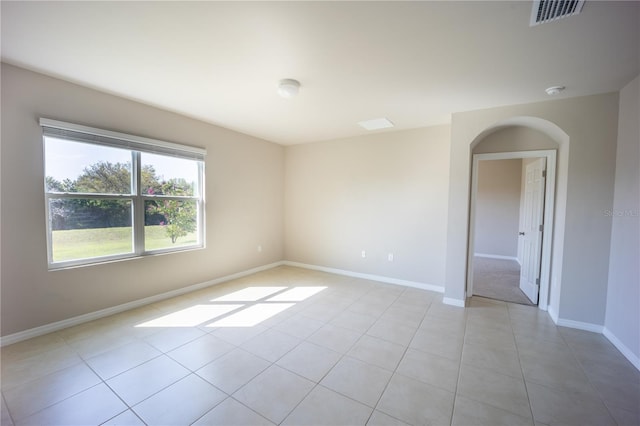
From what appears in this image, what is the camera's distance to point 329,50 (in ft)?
6.90

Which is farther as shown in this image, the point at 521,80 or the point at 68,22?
the point at 521,80

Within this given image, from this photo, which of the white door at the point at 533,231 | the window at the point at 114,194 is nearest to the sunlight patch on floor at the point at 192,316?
the window at the point at 114,194

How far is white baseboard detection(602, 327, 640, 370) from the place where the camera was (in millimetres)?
2232

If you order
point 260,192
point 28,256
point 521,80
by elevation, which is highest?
point 521,80

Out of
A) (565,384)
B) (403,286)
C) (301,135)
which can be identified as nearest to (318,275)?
(403,286)

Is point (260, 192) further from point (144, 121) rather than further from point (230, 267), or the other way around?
point (144, 121)

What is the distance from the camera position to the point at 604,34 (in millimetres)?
1819

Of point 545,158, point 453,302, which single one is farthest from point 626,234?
point 453,302

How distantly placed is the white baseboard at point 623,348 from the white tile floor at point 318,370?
0.05 metres

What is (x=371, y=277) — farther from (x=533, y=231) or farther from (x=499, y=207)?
(x=499, y=207)

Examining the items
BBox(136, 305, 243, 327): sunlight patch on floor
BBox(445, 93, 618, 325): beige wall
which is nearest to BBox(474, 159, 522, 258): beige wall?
BBox(445, 93, 618, 325): beige wall

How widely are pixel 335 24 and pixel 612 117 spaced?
313 cm

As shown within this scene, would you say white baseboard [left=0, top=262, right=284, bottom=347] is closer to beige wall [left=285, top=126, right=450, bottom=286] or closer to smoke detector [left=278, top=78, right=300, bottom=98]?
beige wall [left=285, top=126, right=450, bottom=286]

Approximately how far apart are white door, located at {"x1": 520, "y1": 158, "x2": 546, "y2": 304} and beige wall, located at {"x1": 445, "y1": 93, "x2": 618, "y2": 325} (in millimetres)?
362
